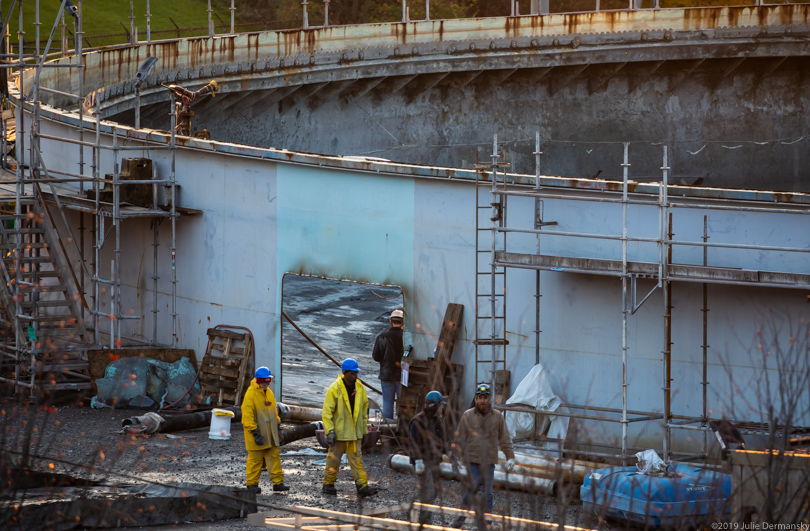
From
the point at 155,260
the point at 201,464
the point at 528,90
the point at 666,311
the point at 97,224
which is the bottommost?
the point at 201,464

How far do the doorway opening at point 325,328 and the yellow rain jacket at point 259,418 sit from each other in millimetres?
3891

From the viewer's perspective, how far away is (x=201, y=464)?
14297mm

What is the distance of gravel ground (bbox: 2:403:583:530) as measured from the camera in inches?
493

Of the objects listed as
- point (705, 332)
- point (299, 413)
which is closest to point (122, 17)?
point (299, 413)

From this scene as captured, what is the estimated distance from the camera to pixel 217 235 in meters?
18.6

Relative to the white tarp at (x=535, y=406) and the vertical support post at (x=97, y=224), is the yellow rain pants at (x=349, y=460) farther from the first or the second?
the vertical support post at (x=97, y=224)

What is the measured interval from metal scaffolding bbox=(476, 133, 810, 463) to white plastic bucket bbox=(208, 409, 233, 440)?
13.6 feet

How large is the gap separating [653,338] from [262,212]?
702cm

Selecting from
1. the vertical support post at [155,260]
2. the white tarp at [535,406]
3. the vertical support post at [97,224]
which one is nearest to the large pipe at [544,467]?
the white tarp at [535,406]

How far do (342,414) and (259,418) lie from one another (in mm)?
1011

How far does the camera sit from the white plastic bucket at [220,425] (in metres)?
15.8

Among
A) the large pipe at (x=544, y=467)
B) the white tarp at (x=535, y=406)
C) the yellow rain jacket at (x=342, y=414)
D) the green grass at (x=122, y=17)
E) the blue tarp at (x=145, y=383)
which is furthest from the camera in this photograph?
the green grass at (x=122, y=17)

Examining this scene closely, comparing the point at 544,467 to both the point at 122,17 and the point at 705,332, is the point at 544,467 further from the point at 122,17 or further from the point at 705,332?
the point at 122,17

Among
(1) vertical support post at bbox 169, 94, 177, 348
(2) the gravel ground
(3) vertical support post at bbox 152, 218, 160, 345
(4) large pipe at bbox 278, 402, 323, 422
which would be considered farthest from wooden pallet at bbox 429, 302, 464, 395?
(3) vertical support post at bbox 152, 218, 160, 345
